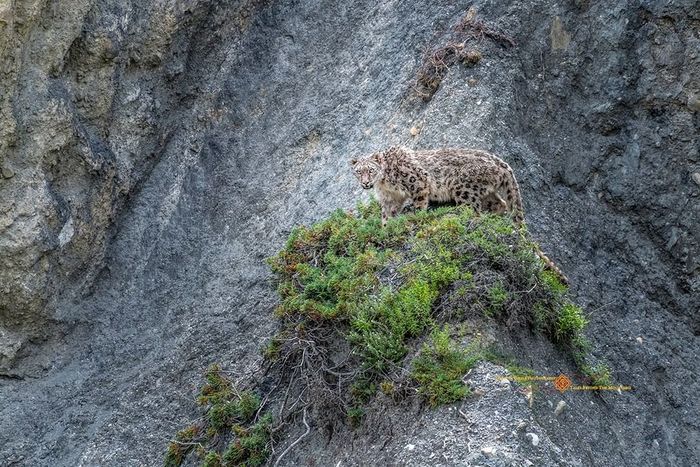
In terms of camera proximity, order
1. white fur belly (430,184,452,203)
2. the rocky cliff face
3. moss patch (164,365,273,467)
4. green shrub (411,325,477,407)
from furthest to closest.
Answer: the rocky cliff face
white fur belly (430,184,452,203)
moss patch (164,365,273,467)
green shrub (411,325,477,407)

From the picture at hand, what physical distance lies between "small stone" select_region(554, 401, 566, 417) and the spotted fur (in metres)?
2.41

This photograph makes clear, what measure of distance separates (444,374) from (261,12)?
38.0 feet

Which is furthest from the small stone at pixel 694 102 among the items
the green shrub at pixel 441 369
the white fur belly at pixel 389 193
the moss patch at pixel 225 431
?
the moss patch at pixel 225 431

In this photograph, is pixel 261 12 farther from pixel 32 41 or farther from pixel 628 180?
pixel 628 180

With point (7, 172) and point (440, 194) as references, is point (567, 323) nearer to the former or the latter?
point (440, 194)

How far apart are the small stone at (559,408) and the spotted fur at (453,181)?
7.91 feet

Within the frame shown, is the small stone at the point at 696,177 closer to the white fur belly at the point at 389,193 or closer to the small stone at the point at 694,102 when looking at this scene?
the small stone at the point at 694,102

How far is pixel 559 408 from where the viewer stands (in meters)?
12.9

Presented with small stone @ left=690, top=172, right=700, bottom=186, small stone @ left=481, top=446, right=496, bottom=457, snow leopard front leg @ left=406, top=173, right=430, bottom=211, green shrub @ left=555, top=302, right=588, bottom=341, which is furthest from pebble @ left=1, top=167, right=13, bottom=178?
small stone @ left=690, top=172, right=700, bottom=186

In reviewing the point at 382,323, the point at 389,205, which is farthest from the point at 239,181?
the point at 382,323

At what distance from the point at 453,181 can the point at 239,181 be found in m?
6.14

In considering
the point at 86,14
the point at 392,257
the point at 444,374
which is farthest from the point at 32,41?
the point at 444,374

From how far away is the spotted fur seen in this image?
49.4 feet

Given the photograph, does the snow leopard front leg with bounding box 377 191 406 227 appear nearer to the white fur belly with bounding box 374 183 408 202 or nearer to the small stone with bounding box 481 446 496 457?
the white fur belly with bounding box 374 183 408 202
